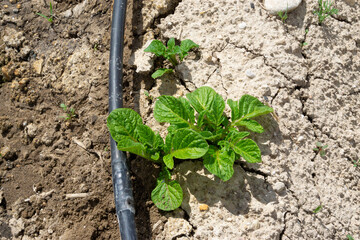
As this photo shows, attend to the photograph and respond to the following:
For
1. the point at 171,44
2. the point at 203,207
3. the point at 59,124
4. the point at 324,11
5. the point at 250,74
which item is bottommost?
the point at 203,207

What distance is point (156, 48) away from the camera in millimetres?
2438

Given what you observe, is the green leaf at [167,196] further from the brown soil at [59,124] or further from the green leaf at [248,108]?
the green leaf at [248,108]

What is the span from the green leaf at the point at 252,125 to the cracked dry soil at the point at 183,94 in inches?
5.2

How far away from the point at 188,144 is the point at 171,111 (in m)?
0.28

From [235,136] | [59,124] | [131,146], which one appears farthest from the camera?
[59,124]

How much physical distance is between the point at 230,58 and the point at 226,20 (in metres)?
0.32

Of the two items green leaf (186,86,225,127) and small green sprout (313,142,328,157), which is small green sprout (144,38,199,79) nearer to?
green leaf (186,86,225,127)

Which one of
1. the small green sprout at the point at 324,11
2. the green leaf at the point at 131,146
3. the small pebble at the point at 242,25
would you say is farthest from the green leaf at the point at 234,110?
the small green sprout at the point at 324,11

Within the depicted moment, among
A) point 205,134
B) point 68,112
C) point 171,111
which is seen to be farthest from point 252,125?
point 68,112

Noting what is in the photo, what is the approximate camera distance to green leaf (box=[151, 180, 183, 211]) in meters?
2.03

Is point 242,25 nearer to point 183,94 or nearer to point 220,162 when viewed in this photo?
point 183,94

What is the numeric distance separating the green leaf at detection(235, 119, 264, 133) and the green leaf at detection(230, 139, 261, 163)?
0.38 ft

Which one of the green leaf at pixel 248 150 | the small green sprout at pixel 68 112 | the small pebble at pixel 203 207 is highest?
the green leaf at pixel 248 150

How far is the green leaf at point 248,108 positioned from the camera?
7.00ft
